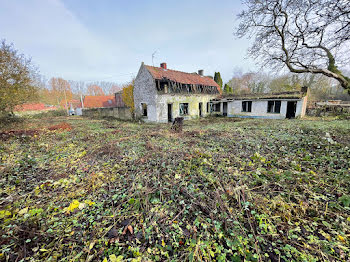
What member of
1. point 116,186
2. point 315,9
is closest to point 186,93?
point 315,9

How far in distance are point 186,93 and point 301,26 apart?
11027mm

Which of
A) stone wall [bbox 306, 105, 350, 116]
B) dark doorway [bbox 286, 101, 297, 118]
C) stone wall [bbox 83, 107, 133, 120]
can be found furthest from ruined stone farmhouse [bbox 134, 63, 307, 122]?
stone wall [bbox 306, 105, 350, 116]

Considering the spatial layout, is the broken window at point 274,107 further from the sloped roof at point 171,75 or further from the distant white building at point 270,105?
the sloped roof at point 171,75

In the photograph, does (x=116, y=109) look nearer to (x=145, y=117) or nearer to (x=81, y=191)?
(x=145, y=117)

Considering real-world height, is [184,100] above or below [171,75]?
below

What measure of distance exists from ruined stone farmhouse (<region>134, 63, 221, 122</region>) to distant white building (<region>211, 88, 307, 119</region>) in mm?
4358

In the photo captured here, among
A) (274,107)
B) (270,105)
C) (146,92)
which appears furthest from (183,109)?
(274,107)

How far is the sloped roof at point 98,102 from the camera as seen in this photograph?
32719 millimetres

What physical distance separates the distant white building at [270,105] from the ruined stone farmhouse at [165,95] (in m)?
4.36

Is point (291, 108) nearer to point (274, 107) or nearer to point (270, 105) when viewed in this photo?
point (274, 107)

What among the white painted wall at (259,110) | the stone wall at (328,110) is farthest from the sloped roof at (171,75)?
the stone wall at (328,110)

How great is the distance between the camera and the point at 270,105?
1639cm

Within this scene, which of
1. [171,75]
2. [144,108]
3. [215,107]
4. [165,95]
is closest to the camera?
[165,95]

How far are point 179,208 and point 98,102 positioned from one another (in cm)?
3701
